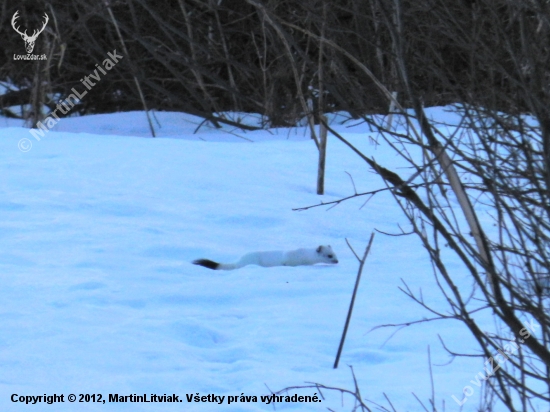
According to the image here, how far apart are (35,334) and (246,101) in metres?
10.8

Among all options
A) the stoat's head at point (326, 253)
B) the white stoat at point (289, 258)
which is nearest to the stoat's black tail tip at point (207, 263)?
the white stoat at point (289, 258)

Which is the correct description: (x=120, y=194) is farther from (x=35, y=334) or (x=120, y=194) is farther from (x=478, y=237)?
(x=478, y=237)

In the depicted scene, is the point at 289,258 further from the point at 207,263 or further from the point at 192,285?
the point at 192,285

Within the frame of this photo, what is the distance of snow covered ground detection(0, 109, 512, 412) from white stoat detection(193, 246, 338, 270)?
0.06 metres

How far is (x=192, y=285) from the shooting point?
4605 millimetres

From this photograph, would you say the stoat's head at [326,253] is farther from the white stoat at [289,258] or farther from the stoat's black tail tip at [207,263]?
the stoat's black tail tip at [207,263]

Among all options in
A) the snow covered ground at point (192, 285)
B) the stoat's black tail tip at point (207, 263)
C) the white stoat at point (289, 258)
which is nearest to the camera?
the snow covered ground at point (192, 285)

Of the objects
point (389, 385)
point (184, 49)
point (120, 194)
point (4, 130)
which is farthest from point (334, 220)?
point (184, 49)

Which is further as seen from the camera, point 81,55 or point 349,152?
point 81,55

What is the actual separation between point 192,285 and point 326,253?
100 centimetres

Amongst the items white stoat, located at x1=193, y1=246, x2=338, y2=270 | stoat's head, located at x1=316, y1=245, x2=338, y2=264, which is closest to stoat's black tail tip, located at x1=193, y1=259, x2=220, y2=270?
white stoat, located at x1=193, y1=246, x2=338, y2=270

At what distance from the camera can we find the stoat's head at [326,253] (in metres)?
5.13

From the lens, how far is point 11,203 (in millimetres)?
5805

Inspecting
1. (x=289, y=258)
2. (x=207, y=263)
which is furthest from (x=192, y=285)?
(x=289, y=258)
